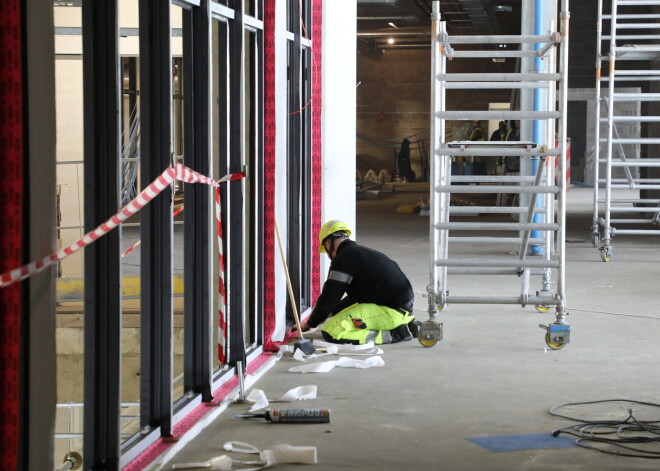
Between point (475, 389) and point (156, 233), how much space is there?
2.27 m

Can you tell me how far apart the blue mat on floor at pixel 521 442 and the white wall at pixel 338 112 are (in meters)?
4.15

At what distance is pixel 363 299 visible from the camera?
7.33 meters

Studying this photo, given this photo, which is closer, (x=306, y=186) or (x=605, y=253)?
(x=306, y=186)

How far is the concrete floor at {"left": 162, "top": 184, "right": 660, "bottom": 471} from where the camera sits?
456cm

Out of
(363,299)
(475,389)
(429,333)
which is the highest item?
(363,299)

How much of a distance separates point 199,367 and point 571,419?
2.01 m

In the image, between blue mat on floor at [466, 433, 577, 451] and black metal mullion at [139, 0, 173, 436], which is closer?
black metal mullion at [139, 0, 173, 436]

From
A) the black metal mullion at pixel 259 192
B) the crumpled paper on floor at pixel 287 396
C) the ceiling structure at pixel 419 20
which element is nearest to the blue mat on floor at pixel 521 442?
the crumpled paper on floor at pixel 287 396

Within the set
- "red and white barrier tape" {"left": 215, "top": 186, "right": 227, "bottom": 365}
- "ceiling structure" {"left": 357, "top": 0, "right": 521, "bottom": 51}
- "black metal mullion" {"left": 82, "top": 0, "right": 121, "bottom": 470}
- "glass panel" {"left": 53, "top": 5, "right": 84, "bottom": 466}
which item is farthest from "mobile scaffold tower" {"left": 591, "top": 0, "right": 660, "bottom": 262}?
"black metal mullion" {"left": 82, "top": 0, "right": 121, "bottom": 470}

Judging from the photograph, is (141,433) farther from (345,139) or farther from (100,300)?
(345,139)

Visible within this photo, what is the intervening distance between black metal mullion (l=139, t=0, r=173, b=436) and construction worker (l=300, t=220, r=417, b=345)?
2.50 meters

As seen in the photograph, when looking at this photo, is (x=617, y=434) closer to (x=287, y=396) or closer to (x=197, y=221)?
(x=287, y=396)

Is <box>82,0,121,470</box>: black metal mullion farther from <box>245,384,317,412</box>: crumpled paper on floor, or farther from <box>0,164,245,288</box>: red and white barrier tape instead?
<box>245,384,317,412</box>: crumpled paper on floor

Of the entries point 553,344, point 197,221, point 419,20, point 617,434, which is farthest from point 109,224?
point 419,20
